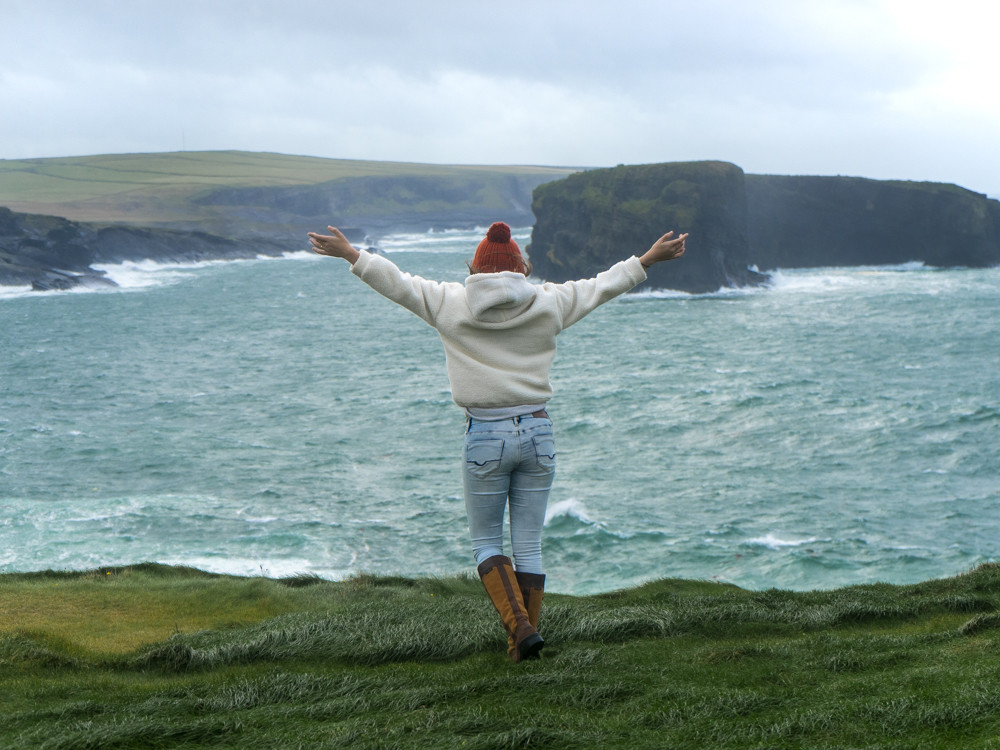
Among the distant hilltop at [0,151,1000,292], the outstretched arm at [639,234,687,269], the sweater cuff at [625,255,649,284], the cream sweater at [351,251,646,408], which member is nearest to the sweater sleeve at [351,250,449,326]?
the cream sweater at [351,251,646,408]

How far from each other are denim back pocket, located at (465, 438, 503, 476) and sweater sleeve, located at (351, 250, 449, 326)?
835mm

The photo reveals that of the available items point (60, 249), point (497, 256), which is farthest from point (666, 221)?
point (497, 256)

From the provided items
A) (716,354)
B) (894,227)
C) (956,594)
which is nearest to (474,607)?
(956,594)

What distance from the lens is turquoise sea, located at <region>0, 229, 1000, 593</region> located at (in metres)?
24.5

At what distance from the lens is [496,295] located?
568 centimetres

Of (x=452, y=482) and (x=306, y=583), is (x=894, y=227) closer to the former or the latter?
(x=452, y=482)

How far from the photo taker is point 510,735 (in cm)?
461

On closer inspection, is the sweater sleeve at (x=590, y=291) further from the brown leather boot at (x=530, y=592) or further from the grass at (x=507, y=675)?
the grass at (x=507, y=675)

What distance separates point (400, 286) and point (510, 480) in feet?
4.74

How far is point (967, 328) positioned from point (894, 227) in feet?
146

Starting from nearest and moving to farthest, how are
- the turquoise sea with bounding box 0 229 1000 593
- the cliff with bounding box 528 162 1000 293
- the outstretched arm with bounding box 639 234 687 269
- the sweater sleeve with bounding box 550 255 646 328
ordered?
1. the sweater sleeve with bounding box 550 255 646 328
2. the outstretched arm with bounding box 639 234 687 269
3. the turquoise sea with bounding box 0 229 1000 593
4. the cliff with bounding box 528 162 1000 293

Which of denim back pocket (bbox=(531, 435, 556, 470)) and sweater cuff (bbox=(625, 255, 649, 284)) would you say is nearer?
denim back pocket (bbox=(531, 435, 556, 470))

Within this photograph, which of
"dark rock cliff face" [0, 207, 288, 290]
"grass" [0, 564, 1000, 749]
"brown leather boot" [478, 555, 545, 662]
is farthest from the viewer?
"dark rock cliff face" [0, 207, 288, 290]

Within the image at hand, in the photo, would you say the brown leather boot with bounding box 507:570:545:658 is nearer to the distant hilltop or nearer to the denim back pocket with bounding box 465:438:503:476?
the denim back pocket with bounding box 465:438:503:476
